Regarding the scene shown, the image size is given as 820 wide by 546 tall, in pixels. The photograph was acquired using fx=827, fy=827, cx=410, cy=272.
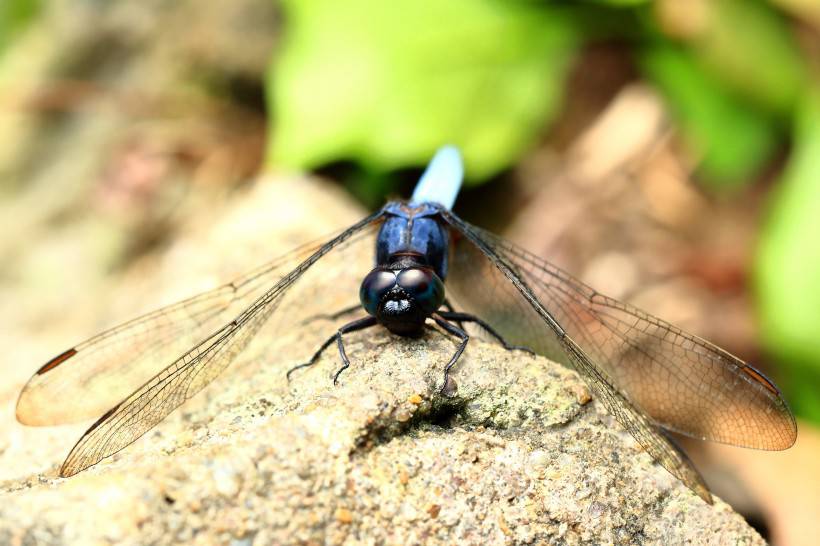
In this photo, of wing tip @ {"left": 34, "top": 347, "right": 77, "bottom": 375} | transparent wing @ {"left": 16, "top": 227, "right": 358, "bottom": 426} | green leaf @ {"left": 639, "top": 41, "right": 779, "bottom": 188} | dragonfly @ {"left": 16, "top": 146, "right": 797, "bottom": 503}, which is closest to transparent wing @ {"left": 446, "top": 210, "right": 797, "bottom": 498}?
dragonfly @ {"left": 16, "top": 146, "right": 797, "bottom": 503}

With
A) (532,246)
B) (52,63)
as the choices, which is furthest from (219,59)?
(532,246)

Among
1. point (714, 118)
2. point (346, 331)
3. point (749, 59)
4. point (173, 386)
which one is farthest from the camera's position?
point (714, 118)

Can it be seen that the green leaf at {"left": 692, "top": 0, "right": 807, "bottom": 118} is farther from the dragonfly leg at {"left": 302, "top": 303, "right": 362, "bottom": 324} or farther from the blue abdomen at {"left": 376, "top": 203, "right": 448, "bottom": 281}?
the dragonfly leg at {"left": 302, "top": 303, "right": 362, "bottom": 324}

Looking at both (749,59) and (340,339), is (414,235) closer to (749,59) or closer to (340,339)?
(340,339)

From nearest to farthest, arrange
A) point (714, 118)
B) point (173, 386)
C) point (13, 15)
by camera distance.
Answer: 1. point (173, 386)
2. point (714, 118)
3. point (13, 15)

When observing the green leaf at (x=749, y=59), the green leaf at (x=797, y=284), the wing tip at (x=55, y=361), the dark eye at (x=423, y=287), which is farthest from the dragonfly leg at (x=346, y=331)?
the green leaf at (x=749, y=59)

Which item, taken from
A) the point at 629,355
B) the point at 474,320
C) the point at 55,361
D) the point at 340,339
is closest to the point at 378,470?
the point at 340,339

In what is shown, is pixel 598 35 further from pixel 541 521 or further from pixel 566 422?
pixel 541 521
